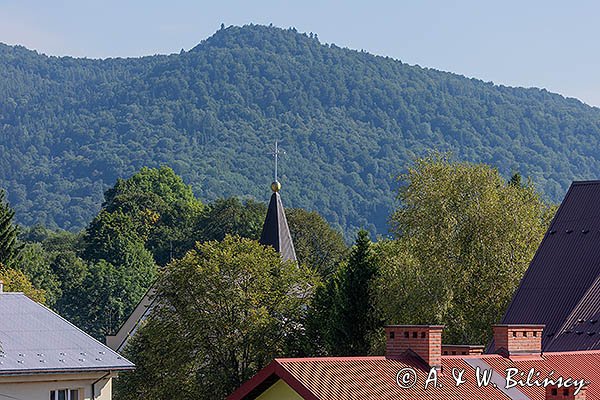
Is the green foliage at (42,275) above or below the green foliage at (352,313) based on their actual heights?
above

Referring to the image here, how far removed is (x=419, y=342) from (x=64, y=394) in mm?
18104

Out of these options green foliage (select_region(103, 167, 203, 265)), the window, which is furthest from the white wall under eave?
green foliage (select_region(103, 167, 203, 265))

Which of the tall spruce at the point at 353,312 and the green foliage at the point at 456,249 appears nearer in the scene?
the green foliage at the point at 456,249

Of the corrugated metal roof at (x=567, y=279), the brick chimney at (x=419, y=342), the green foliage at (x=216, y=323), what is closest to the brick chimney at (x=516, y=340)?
the brick chimney at (x=419, y=342)

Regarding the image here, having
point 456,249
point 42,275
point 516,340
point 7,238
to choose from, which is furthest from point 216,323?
point 42,275

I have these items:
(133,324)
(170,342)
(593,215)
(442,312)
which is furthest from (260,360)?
(133,324)

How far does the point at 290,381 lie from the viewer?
2359 centimetres

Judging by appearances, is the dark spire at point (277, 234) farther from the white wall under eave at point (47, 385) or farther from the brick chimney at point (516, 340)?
the brick chimney at point (516, 340)

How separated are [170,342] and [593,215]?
816 inches

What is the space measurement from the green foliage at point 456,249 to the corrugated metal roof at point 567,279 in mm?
9309

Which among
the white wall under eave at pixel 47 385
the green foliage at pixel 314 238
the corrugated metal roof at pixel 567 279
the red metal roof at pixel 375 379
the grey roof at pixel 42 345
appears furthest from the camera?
the green foliage at pixel 314 238

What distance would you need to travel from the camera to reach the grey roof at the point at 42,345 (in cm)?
4094

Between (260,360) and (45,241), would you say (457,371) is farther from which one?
(45,241)

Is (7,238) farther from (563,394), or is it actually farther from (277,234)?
(563,394)
